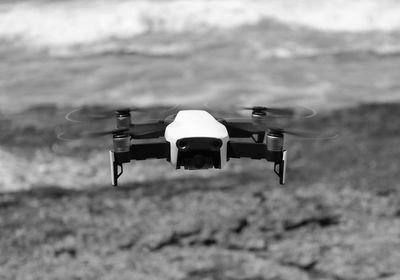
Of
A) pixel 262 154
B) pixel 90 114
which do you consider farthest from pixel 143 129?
pixel 262 154

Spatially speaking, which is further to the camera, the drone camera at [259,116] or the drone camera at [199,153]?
the drone camera at [259,116]

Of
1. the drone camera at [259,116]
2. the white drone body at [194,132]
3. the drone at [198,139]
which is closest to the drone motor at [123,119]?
the drone at [198,139]

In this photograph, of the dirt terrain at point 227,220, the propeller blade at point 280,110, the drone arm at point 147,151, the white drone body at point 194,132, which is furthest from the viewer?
the dirt terrain at point 227,220

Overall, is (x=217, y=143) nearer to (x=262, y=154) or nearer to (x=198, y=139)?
(x=198, y=139)

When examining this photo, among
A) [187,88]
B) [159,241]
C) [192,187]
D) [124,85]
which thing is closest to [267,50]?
[187,88]

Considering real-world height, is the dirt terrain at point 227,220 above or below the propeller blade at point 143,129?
below

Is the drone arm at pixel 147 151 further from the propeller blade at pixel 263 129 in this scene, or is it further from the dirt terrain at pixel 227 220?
the dirt terrain at pixel 227 220
